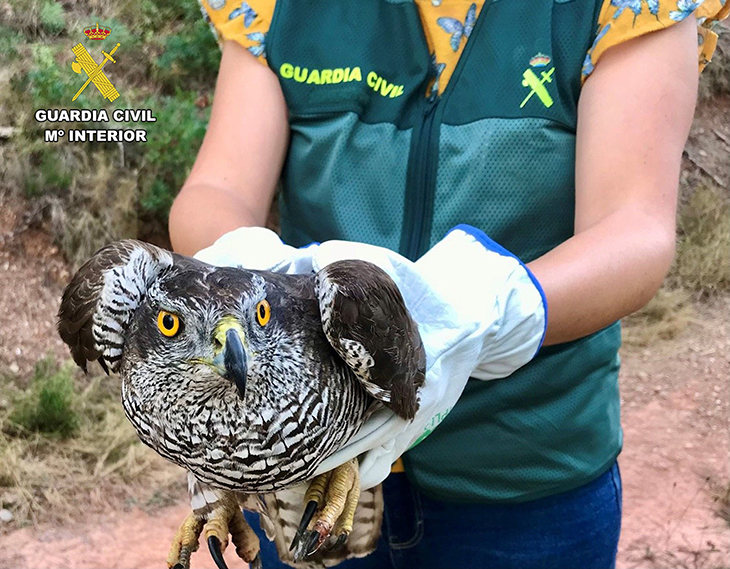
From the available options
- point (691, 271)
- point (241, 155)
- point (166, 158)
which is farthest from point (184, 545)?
point (691, 271)

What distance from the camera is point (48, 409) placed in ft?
14.9

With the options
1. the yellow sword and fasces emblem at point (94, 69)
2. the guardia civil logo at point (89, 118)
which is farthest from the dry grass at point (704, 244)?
the yellow sword and fasces emblem at point (94, 69)

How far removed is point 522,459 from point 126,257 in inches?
41.3

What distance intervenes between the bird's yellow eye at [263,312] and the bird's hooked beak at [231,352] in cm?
6

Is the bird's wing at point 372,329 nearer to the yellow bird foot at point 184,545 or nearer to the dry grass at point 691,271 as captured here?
the yellow bird foot at point 184,545

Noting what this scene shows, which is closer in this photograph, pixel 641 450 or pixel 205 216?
pixel 205 216

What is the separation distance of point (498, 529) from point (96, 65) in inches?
201

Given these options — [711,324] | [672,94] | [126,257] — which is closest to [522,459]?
[672,94]

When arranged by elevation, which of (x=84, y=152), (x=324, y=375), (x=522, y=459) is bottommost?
(x=84, y=152)

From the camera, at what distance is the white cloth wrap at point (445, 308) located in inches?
60.7

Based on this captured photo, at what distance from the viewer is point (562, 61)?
1747 millimetres

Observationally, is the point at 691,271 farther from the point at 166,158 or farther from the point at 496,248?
the point at 496,248

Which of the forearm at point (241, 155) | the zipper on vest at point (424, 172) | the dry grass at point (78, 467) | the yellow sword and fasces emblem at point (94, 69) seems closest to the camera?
the zipper on vest at point (424, 172)

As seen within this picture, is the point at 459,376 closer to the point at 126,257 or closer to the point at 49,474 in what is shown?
the point at 126,257
